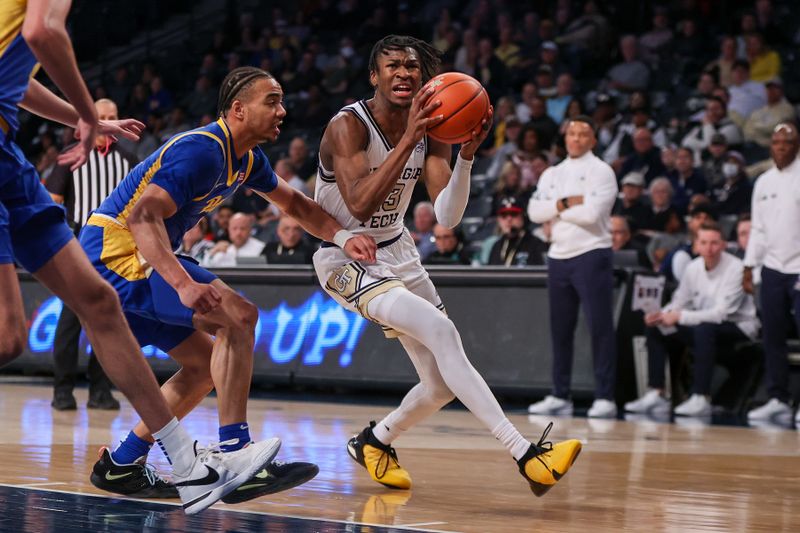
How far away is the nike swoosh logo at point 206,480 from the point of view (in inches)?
186

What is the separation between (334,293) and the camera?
19.7 feet

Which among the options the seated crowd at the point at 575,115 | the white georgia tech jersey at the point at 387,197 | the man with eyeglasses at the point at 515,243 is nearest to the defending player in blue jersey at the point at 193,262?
the white georgia tech jersey at the point at 387,197

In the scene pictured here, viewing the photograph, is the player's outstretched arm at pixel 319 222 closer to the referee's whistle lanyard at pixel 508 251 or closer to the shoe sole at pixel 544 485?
the shoe sole at pixel 544 485

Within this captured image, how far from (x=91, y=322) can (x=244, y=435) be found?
88 centimetres

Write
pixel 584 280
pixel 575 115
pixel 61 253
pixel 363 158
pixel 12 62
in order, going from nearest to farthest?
pixel 12 62
pixel 61 253
pixel 363 158
pixel 584 280
pixel 575 115

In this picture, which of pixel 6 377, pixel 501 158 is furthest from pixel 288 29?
pixel 6 377

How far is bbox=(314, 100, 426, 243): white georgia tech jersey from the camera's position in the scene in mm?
5875

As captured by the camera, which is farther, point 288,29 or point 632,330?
point 288,29

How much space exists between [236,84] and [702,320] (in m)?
6.05

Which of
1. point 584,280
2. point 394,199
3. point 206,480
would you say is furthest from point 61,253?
point 584,280

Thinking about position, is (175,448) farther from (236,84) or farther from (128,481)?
(236,84)

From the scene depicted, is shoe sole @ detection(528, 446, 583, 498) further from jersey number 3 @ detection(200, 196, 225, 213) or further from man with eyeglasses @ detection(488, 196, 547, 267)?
man with eyeglasses @ detection(488, 196, 547, 267)

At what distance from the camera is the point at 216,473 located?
15.6ft

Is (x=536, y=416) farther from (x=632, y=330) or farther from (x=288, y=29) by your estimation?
(x=288, y=29)
